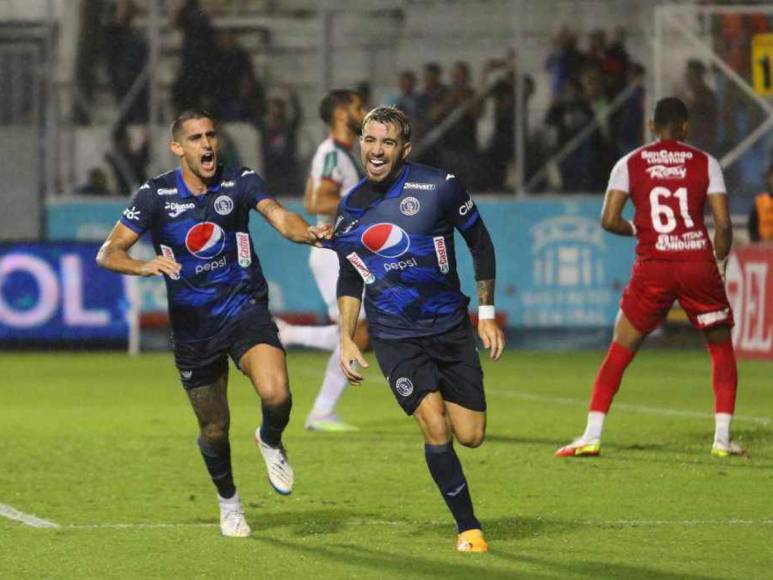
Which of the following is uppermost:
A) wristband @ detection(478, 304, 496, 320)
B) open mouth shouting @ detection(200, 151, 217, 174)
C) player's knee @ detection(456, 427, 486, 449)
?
open mouth shouting @ detection(200, 151, 217, 174)

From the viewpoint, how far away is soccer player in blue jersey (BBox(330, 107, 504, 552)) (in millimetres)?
8367

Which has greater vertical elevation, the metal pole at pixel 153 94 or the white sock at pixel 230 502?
the metal pole at pixel 153 94

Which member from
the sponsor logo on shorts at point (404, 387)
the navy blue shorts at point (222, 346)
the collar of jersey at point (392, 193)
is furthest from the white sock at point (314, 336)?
the sponsor logo on shorts at point (404, 387)

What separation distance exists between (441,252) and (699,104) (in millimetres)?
14001

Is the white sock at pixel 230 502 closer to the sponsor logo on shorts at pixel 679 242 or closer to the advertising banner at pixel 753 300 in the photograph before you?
the sponsor logo on shorts at pixel 679 242

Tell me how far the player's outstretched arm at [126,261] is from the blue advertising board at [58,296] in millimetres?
11862

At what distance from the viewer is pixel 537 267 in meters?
21.1

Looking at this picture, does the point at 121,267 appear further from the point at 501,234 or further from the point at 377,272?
the point at 501,234

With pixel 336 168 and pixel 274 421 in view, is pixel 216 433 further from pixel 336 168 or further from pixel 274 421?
pixel 336 168

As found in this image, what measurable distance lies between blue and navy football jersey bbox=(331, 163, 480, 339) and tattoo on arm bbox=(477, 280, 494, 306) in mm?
118

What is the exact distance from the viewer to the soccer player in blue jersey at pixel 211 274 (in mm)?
8906

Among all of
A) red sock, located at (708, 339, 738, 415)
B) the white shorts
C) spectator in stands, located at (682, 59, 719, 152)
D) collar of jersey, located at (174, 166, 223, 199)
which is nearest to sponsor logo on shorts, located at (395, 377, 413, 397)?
collar of jersey, located at (174, 166, 223, 199)

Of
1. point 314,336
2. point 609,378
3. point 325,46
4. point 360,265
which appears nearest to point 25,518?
point 360,265

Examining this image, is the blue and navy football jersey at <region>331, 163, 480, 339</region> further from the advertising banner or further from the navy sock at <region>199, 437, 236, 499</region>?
the advertising banner
